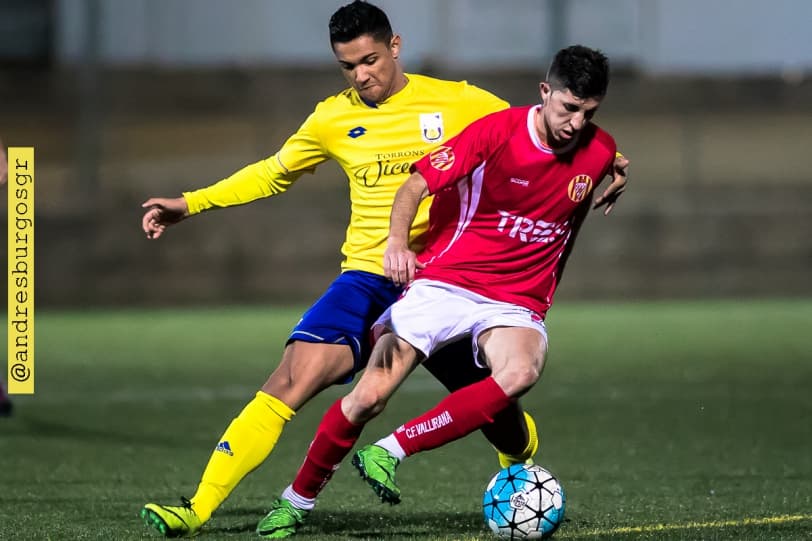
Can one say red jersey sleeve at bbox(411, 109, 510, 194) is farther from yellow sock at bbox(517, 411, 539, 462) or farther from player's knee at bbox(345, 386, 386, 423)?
yellow sock at bbox(517, 411, 539, 462)

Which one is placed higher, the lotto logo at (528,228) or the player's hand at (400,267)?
the lotto logo at (528,228)

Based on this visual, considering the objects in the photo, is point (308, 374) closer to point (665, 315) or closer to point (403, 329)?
point (403, 329)

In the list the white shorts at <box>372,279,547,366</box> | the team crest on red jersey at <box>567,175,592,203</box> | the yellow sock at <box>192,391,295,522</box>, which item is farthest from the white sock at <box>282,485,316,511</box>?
the team crest on red jersey at <box>567,175,592,203</box>

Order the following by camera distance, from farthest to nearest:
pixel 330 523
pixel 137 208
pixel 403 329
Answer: pixel 137 208, pixel 330 523, pixel 403 329

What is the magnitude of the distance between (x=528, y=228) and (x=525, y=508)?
0.94 metres

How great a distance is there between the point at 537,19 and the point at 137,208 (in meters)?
5.63

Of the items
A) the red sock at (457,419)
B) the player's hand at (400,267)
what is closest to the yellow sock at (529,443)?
the red sock at (457,419)

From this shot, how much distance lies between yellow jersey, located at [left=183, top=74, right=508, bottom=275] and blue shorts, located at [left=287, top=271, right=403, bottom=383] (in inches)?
2.6

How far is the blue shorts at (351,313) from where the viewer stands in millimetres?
4824

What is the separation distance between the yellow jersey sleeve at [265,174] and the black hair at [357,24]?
1.06 ft

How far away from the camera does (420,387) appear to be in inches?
399

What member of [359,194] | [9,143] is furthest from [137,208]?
[359,194]

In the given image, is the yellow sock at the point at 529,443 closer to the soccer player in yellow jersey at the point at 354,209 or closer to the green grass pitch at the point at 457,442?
the soccer player in yellow jersey at the point at 354,209

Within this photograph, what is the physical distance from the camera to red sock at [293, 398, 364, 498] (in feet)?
15.4
